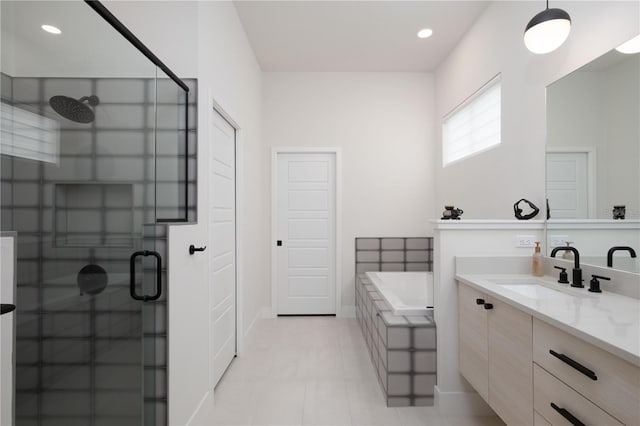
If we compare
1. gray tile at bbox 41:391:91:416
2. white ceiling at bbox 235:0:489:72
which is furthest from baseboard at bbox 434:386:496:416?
white ceiling at bbox 235:0:489:72

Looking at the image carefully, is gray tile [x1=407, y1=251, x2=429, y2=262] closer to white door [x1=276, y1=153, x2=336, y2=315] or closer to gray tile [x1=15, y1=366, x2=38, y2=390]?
white door [x1=276, y1=153, x2=336, y2=315]

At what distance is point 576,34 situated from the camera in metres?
1.79

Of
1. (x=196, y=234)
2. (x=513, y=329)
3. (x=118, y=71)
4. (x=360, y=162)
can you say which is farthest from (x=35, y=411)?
(x=360, y=162)

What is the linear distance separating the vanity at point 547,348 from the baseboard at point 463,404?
0.59 ft

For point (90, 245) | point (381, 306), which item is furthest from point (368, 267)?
point (90, 245)

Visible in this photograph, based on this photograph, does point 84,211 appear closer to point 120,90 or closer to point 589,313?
point 120,90

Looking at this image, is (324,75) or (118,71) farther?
(324,75)

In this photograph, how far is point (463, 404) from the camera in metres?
1.91

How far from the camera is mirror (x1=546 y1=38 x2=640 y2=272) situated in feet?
4.75

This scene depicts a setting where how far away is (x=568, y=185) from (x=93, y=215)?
241cm

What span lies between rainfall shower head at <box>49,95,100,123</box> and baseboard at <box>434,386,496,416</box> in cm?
229

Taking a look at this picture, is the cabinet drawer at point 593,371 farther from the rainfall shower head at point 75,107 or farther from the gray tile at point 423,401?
the rainfall shower head at point 75,107

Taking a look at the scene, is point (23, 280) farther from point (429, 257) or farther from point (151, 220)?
point (429, 257)

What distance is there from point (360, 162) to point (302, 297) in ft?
6.06
